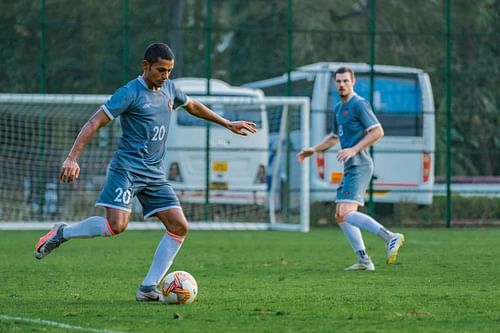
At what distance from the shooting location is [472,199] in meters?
20.9

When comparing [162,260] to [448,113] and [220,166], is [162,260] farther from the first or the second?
[448,113]

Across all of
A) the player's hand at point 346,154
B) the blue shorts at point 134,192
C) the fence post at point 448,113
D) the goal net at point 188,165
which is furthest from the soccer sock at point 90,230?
the fence post at point 448,113

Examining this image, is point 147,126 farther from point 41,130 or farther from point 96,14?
point 96,14

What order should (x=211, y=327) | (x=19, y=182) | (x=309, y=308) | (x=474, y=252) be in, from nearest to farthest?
(x=211, y=327), (x=309, y=308), (x=474, y=252), (x=19, y=182)

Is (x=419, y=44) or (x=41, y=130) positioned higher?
(x=419, y=44)

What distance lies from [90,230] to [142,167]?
56cm

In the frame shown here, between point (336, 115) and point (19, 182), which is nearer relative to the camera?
point (336, 115)

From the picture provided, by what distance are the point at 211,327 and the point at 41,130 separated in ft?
41.6

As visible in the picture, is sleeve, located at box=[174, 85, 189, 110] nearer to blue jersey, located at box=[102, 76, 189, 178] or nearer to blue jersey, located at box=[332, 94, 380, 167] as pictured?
blue jersey, located at box=[102, 76, 189, 178]

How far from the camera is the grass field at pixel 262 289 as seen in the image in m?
6.70

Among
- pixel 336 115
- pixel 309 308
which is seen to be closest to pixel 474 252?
pixel 336 115

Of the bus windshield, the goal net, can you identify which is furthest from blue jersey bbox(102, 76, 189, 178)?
the bus windshield

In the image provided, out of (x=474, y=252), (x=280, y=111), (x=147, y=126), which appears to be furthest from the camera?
(x=280, y=111)

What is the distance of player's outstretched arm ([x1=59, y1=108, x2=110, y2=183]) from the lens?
7547 mm
